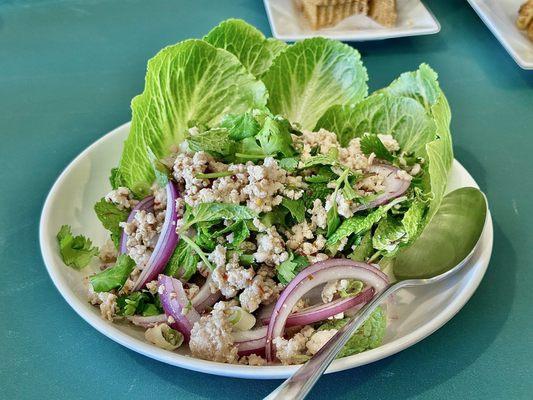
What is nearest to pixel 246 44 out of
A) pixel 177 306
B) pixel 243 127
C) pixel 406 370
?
pixel 243 127

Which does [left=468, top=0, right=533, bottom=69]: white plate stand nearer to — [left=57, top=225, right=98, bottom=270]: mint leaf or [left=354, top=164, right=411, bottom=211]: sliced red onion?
[left=354, top=164, right=411, bottom=211]: sliced red onion

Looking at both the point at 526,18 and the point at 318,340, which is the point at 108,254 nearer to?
the point at 318,340

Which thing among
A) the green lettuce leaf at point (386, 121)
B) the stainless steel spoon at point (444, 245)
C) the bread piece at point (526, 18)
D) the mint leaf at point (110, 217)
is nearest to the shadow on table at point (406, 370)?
the stainless steel spoon at point (444, 245)

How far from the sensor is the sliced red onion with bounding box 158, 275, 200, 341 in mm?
951

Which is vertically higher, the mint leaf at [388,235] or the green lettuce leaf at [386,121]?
the green lettuce leaf at [386,121]

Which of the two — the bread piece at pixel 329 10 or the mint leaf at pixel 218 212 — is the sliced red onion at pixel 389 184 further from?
the bread piece at pixel 329 10

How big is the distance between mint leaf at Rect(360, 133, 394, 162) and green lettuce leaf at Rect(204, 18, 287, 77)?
1.20 ft

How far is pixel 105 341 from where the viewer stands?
1.04 metres

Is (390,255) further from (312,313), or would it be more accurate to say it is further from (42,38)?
(42,38)

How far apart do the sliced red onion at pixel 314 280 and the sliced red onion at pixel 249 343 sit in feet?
0.04

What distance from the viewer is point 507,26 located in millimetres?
1820

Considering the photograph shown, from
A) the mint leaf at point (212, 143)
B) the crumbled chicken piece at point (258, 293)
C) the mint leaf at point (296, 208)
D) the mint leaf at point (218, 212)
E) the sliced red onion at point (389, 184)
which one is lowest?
the crumbled chicken piece at point (258, 293)

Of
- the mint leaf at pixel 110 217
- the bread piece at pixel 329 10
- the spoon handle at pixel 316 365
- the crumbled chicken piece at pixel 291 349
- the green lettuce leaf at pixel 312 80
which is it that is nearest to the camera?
the spoon handle at pixel 316 365

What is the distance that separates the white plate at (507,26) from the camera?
1.69 metres
